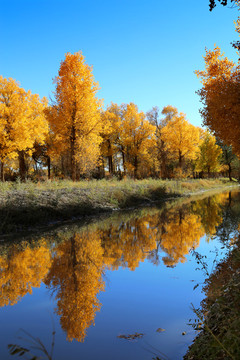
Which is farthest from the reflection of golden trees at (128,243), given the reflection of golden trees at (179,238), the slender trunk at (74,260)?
the slender trunk at (74,260)

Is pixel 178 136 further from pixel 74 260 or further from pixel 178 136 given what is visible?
pixel 74 260

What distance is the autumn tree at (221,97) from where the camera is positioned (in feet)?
45.6

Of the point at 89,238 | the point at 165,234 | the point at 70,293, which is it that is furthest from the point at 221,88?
the point at 70,293

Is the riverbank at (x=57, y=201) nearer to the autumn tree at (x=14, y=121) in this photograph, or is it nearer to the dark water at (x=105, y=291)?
the dark water at (x=105, y=291)

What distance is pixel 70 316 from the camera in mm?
4328

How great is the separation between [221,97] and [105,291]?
11.8m

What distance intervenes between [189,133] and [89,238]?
101 feet

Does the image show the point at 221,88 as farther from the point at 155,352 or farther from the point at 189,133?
the point at 189,133

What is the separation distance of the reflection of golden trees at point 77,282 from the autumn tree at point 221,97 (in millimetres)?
9419

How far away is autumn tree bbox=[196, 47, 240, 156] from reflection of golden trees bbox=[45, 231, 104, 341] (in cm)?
942

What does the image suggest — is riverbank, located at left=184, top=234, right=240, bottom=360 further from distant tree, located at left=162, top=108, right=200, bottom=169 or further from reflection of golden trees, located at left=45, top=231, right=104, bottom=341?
distant tree, located at left=162, top=108, right=200, bottom=169

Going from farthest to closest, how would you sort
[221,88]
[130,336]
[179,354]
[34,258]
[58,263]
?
[221,88] → [34,258] → [58,263] → [130,336] → [179,354]

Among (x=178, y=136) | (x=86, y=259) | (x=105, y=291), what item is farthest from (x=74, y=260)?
(x=178, y=136)

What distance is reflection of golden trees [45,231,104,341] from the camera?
421 centimetres
